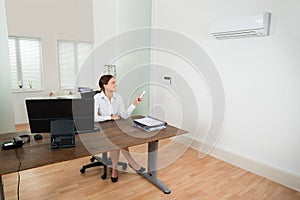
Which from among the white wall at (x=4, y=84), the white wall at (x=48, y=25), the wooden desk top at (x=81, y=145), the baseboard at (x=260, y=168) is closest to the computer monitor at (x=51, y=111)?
the wooden desk top at (x=81, y=145)

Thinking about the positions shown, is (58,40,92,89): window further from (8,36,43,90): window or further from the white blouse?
the white blouse

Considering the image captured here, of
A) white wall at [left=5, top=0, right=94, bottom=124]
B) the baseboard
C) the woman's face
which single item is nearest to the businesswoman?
the woman's face

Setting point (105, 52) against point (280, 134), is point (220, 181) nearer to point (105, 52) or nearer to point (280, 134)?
point (280, 134)

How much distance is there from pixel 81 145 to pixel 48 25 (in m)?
4.17

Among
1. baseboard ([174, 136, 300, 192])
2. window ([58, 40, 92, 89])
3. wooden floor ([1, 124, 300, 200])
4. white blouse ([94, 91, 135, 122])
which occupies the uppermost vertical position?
window ([58, 40, 92, 89])

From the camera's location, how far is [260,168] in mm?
2707

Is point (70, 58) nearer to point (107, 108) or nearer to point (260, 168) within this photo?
point (107, 108)

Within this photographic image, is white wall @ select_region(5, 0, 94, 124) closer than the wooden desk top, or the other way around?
the wooden desk top

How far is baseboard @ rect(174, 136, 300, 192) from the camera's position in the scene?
2.43 metres

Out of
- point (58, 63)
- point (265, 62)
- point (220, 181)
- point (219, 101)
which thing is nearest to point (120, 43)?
point (58, 63)

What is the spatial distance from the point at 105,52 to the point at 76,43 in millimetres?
765

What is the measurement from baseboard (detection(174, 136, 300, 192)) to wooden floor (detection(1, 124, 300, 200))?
0.07 metres

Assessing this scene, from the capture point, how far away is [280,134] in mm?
2527

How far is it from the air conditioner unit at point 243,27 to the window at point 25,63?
4.04 metres
